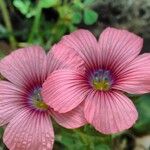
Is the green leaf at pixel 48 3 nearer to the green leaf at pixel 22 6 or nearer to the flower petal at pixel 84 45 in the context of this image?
the green leaf at pixel 22 6

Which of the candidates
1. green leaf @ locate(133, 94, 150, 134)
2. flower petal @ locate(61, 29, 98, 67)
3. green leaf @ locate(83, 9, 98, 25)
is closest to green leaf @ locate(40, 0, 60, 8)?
green leaf @ locate(83, 9, 98, 25)

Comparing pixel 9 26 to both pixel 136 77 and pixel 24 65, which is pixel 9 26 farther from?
pixel 136 77

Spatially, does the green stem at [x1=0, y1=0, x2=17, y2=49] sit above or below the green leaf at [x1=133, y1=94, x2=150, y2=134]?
above

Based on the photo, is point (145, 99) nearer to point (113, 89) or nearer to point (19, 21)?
point (113, 89)

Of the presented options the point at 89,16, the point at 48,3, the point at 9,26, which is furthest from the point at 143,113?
the point at 9,26

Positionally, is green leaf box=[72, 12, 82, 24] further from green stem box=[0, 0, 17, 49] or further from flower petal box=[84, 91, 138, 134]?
flower petal box=[84, 91, 138, 134]

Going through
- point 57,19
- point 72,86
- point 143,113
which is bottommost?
point 143,113

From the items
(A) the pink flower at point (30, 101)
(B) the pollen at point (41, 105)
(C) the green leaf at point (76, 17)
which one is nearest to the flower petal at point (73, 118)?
(A) the pink flower at point (30, 101)
